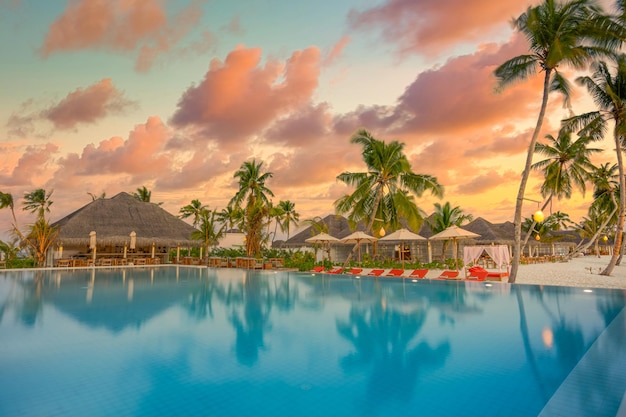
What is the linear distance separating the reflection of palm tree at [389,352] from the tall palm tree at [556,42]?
849 cm

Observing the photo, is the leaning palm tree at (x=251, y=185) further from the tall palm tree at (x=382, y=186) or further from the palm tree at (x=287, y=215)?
the palm tree at (x=287, y=215)

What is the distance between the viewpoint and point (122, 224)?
27.8 m

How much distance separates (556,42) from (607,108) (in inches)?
241

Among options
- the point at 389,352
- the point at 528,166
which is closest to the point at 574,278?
the point at 528,166

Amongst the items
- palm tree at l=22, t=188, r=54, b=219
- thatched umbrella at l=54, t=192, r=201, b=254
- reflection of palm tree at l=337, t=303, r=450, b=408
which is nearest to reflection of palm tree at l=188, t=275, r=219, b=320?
reflection of palm tree at l=337, t=303, r=450, b=408

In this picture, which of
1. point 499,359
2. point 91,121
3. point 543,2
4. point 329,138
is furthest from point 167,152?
point 499,359

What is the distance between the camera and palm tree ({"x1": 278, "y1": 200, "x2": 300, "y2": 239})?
40.5 metres

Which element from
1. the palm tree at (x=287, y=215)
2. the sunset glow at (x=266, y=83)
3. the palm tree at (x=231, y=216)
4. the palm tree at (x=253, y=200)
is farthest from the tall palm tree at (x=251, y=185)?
the palm tree at (x=287, y=215)

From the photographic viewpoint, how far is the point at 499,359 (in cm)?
538

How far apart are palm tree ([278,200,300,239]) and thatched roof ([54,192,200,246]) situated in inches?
436

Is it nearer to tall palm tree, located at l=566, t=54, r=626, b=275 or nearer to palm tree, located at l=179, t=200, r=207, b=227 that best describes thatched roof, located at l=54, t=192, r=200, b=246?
palm tree, located at l=179, t=200, r=207, b=227

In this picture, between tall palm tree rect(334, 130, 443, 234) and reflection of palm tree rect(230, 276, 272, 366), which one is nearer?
reflection of palm tree rect(230, 276, 272, 366)

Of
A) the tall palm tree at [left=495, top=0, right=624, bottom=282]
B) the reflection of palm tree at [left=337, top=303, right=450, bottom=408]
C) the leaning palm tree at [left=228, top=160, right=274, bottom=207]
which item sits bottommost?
the reflection of palm tree at [left=337, top=303, right=450, bottom=408]

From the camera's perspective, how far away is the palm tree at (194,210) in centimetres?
3364
